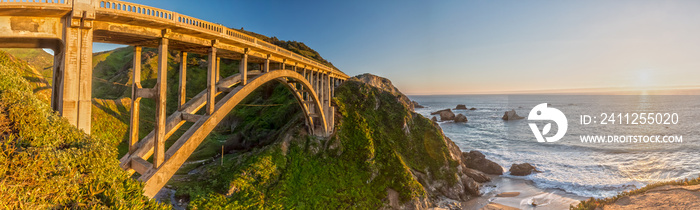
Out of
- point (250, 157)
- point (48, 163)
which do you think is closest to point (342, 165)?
point (250, 157)

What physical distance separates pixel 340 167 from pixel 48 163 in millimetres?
17610

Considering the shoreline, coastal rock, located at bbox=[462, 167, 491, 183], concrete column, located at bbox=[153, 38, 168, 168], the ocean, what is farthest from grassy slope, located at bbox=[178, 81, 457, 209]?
the ocean

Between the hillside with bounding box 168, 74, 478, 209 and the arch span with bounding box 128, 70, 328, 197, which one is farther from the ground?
the arch span with bounding box 128, 70, 328, 197

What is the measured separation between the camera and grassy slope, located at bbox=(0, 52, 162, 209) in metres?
4.64

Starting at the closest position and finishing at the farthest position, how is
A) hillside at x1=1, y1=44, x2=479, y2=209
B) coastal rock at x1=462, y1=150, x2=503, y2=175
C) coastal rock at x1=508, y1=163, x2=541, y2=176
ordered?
hillside at x1=1, y1=44, x2=479, y2=209 < coastal rock at x1=508, y1=163, x2=541, y2=176 < coastal rock at x1=462, y1=150, x2=503, y2=175

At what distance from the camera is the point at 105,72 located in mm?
56469

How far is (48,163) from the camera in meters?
5.00

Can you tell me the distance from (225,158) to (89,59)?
17.8 m

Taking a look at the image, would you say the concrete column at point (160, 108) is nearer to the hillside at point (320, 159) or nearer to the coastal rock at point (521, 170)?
the hillside at point (320, 159)

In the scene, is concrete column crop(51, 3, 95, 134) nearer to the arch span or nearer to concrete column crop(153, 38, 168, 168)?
concrete column crop(153, 38, 168, 168)

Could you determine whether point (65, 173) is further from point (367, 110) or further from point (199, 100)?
point (367, 110)

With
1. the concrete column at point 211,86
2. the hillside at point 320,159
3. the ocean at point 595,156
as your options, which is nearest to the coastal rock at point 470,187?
the hillside at point 320,159

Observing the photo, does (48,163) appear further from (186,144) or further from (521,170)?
(521,170)

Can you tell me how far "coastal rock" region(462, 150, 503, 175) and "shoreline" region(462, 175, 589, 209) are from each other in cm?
270
